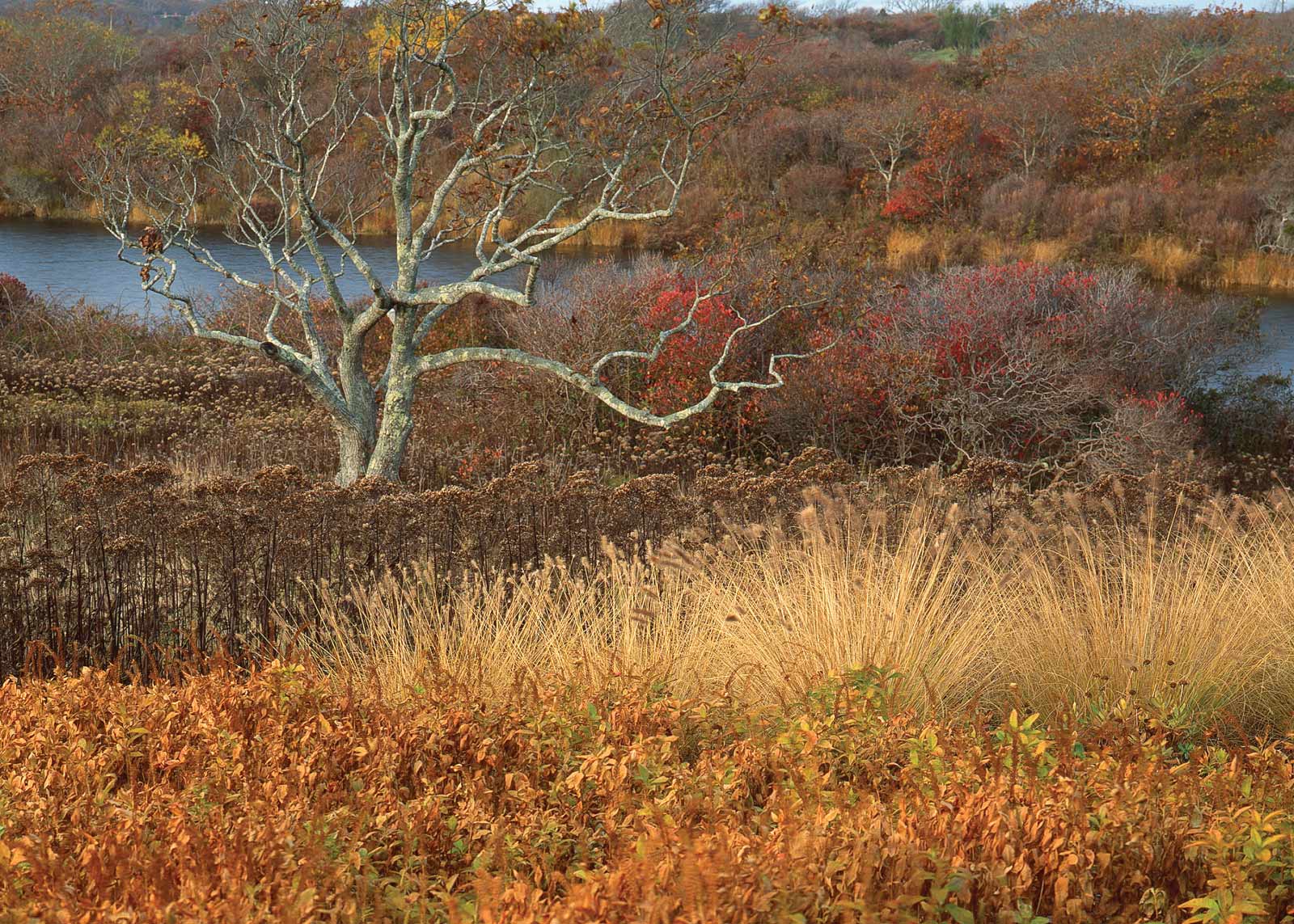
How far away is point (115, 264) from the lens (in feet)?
75.0

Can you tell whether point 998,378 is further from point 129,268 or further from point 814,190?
point 814,190

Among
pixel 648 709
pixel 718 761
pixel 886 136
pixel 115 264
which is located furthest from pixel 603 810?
pixel 886 136

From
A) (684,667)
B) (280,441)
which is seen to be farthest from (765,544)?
(280,441)

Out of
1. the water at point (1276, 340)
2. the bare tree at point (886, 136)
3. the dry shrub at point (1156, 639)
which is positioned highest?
the bare tree at point (886, 136)

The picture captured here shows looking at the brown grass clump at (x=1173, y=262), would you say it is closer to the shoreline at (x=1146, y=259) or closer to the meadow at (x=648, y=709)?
the shoreline at (x=1146, y=259)

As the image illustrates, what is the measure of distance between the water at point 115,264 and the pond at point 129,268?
0.05 feet

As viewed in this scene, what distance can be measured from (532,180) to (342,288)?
13.3 metres

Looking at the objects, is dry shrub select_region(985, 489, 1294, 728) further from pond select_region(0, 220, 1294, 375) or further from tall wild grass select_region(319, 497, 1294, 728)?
pond select_region(0, 220, 1294, 375)

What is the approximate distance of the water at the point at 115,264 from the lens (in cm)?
1970

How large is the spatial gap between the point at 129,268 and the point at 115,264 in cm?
88

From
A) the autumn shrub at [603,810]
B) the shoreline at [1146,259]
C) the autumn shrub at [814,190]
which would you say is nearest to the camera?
the autumn shrub at [603,810]

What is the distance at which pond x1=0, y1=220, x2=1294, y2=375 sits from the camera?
60.3ft

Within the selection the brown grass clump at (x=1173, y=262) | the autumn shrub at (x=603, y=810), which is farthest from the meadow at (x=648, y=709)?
→ the brown grass clump at (x=1173, y=262)

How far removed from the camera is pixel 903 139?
Result: 28531mm
